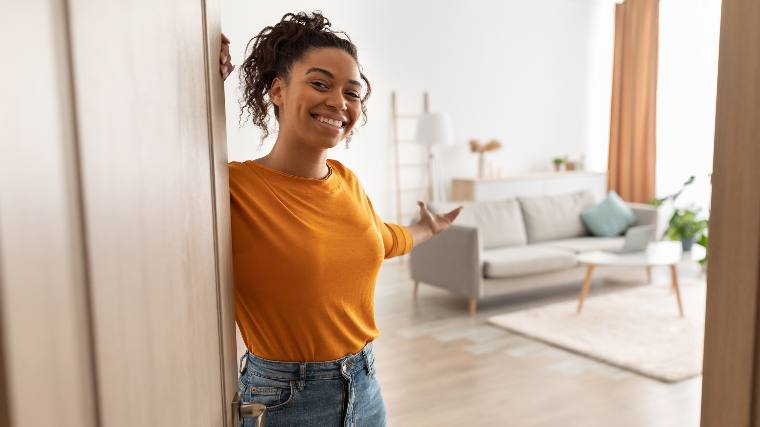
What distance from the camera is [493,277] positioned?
16.9 ft

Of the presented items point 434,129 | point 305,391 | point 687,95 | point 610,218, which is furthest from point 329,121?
point 687,95

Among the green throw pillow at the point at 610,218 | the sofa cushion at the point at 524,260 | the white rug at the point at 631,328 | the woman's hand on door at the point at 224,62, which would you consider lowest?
the white rug at the point at 631,328

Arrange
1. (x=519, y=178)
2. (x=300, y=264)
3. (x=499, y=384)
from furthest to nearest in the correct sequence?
(x=519, y=178), (x=499, y=384), (x=300, y=264)

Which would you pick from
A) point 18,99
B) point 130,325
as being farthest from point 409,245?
point 18,99

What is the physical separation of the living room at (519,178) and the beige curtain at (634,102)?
0.36 feet

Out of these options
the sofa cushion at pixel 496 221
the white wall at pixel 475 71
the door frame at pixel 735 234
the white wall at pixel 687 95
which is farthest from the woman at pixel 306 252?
the white wall at pixel 687 95

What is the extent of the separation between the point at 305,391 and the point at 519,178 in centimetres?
683

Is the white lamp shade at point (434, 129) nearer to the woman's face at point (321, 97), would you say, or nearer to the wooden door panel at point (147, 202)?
the woman's face at point (321, 97)

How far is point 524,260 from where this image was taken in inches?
208

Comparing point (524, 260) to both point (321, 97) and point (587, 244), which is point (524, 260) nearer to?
point (587, 244)

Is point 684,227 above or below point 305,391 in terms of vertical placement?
below

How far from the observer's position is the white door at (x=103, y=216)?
1.42 ft

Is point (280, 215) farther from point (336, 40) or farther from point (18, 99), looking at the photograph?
point (18, 99)

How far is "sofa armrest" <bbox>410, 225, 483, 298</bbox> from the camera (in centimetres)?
500
